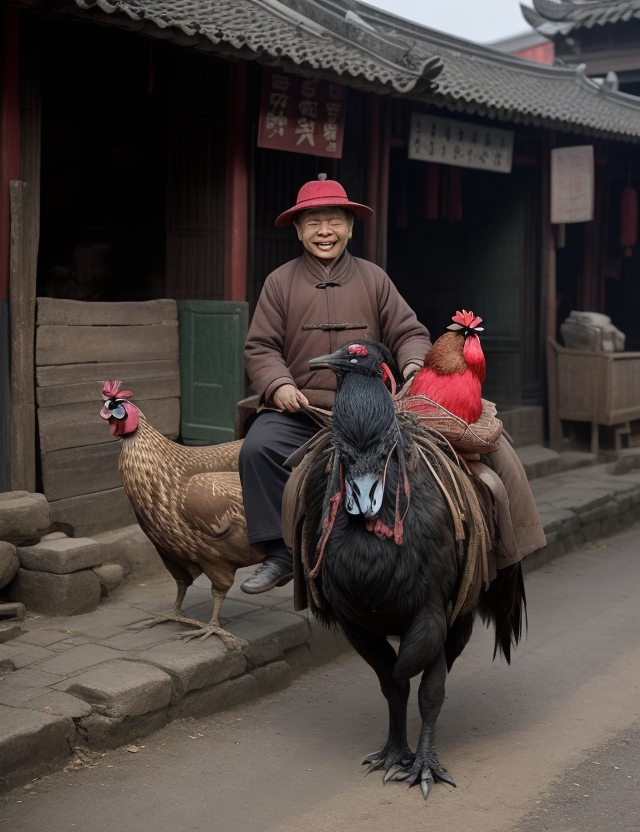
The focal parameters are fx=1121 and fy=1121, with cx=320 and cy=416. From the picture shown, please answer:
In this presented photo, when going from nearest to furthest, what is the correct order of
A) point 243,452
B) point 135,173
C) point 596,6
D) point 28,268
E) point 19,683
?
point 19,683
point 243,452
point 28,268
point 135,173
point 596,6

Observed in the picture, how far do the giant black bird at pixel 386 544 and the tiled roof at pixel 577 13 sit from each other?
561 inches

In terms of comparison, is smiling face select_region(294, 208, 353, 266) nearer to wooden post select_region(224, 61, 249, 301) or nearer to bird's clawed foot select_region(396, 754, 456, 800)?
bird's clawed foot select_region(396, 754, 456, 800)

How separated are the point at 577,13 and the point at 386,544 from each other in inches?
609

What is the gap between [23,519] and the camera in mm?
6621

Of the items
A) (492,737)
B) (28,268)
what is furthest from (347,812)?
(28,268)

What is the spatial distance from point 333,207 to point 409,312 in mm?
678

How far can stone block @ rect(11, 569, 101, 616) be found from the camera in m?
6.41

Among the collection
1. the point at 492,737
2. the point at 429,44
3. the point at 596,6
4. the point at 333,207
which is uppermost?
the point at 596,6

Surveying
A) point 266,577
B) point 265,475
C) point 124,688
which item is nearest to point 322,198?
point 265,475

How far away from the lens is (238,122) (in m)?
8.60

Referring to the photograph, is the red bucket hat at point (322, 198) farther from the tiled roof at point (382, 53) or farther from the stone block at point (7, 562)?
the stone block at point (7, 562)

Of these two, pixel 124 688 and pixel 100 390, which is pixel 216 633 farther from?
pixel 100 390

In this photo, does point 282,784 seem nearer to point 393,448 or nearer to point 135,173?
point 393,448

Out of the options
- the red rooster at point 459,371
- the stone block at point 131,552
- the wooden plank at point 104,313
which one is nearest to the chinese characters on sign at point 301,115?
the wooden plank at point 104,313
